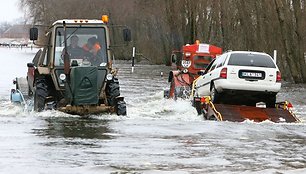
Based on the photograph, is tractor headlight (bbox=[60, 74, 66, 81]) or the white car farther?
the white car

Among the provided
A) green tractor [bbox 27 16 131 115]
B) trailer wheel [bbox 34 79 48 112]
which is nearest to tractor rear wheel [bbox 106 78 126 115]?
green tractor [bbox 27 16 131 115]

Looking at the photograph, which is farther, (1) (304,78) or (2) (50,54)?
(1) (304,78)

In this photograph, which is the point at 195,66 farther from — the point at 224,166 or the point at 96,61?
the point at 224,166

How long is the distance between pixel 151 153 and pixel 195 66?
1353 cm

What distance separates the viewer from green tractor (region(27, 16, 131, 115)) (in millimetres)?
14305

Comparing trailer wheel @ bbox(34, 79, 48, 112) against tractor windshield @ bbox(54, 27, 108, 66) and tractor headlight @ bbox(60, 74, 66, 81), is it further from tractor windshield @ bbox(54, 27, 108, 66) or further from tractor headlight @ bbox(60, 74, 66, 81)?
tractor windshield @ bbox(54, 27, 108, 66)

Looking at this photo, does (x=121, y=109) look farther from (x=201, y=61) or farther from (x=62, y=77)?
(x=201, y=61)

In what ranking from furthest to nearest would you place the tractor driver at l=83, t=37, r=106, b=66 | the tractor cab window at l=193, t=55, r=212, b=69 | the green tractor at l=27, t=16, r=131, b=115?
the tractor cab window at l=193, t=55, r=212, b=69 → the tractor driver at l=83, t=37, r=106, b=66 → the green tractor at l=27, t=16, r=131, b=115

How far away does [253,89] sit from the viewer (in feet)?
51.1

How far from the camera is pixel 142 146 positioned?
975cm

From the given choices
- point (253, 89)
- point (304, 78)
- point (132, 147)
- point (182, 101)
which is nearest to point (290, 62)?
point (304, 78)

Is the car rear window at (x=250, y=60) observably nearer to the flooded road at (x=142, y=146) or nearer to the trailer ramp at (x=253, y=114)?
the trailer ramp at (x=253, y=114)

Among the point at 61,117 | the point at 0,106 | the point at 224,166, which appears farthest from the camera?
the point at 0,106

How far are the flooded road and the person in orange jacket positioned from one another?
1537mm
